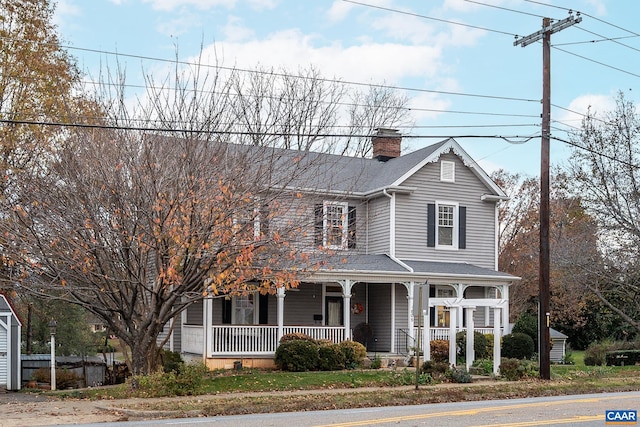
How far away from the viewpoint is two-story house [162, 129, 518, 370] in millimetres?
28797

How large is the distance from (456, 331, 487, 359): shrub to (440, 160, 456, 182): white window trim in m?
6.36

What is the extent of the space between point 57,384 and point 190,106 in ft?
37.9

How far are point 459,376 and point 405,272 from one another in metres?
6.35

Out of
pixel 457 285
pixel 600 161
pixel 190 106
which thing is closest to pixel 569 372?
pixel 457 285

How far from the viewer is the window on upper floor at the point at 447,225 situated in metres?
32.4

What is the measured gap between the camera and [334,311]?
31.8 metres

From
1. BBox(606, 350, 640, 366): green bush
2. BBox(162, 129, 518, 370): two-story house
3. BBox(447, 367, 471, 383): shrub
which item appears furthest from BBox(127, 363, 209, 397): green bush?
BBox(606, 350, 640, 366): green bush

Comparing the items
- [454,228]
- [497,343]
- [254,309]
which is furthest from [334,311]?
[497,343]

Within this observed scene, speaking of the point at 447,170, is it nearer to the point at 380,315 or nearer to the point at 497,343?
the point at 380,315

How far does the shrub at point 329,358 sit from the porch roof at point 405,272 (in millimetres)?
2367

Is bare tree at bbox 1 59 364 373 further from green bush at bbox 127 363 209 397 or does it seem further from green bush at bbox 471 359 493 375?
green bush at bbox 471 359 493 375

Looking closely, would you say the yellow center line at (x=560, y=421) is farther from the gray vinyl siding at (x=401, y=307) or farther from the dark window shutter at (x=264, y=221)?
the gray vinyl siding at (x=401, y=307)

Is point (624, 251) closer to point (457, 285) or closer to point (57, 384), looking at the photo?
point (457, 285)

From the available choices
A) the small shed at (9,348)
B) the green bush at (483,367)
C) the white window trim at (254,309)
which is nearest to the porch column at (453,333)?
the green bush at (483,367)
